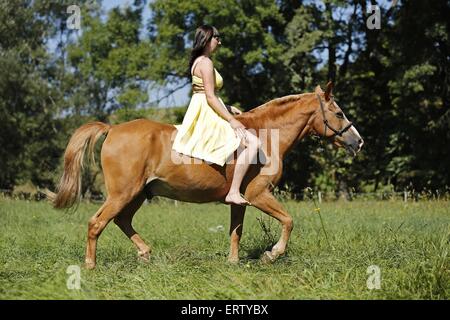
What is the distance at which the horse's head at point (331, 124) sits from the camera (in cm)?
798

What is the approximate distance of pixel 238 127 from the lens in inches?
289

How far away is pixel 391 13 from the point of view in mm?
32562

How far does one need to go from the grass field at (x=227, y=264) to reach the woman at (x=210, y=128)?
1.27m

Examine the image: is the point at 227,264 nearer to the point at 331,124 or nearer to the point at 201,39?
the point at 331,124

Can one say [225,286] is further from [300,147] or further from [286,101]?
[300,147]

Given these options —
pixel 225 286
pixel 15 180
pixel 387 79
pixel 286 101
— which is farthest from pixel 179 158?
pixel 15 180

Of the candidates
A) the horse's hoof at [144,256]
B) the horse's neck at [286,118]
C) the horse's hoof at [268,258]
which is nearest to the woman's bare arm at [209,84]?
the horse's neck at [286,118]

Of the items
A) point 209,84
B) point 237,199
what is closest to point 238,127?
point 209,84

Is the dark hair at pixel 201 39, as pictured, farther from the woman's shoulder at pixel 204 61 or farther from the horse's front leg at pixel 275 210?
the horse's front leg at pixel 275 210

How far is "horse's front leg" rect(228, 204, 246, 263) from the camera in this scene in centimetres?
762

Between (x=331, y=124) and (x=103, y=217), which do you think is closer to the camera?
(x=103, y=217)

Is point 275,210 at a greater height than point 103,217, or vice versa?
point 275,210

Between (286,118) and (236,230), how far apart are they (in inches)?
67.3

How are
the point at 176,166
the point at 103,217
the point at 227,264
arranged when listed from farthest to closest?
the point at 176,166 → the point at 103,217 → the point at 227,264
